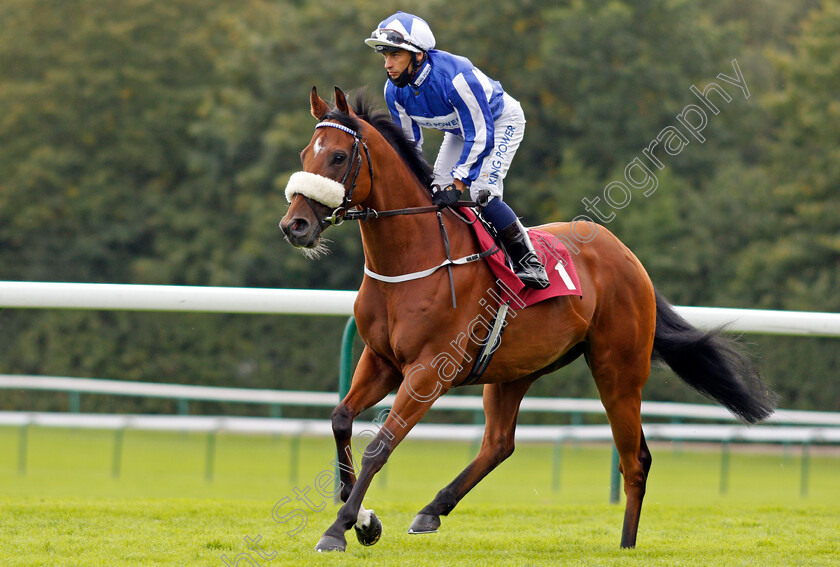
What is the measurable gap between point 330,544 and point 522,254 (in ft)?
4.82

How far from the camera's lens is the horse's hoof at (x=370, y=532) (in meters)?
4.09

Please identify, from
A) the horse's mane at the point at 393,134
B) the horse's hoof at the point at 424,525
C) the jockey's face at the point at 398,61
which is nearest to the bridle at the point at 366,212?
the horse's mane at the point at 393,134

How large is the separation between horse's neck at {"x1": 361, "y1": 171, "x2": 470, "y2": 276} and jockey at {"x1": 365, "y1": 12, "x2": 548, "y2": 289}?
163 millimetres

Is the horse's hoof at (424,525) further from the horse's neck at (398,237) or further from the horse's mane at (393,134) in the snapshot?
the horse's mane at (393,134)

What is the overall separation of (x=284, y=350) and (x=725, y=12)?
18539 mm

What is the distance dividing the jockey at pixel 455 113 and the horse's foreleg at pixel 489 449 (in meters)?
0.72

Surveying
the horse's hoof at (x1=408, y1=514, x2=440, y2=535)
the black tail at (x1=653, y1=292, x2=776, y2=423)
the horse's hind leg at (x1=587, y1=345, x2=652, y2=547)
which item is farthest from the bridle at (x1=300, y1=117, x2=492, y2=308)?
the black tail at (x1=653, y1=292, x2=776, y2=423)

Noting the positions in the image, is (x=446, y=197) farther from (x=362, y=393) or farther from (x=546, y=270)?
(x=362, y=393)

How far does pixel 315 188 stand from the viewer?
12.8 ft

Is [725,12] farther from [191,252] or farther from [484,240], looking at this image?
[484,240]

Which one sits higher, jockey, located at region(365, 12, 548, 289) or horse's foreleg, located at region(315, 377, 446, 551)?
jockey, located at region(365, 12, 548, 289)

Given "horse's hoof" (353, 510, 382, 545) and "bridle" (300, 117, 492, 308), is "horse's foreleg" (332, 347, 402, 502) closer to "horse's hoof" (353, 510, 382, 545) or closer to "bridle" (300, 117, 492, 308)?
"horse's hoof" (353, 510, 382, 545)

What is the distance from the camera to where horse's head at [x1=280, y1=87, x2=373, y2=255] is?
12.8 ft

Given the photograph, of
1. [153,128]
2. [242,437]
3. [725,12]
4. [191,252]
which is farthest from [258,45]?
[725,12]
